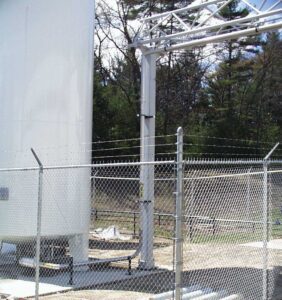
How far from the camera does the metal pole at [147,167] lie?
39.1 ft

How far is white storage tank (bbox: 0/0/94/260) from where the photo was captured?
445 inches

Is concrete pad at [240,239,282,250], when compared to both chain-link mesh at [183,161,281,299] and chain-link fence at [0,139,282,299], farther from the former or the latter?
chain-link fence at [0,139,282,299]

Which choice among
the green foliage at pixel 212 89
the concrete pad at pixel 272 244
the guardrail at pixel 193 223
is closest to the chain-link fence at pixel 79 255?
the guardrail at pixel 193 223

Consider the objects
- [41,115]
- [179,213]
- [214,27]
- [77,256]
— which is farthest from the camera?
[77,256]

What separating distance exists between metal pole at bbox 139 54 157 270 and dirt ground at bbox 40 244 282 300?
2.09 feet

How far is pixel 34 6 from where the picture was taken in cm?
1141

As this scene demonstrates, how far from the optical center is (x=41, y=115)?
11.3 m

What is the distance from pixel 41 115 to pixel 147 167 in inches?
96.8

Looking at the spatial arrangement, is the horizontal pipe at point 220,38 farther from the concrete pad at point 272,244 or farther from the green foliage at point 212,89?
the green foliage at point 212,89

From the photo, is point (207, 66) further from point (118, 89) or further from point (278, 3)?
point (278, 3)

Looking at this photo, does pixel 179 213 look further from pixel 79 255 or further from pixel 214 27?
pixel 214 27

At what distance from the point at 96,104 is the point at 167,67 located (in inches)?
396

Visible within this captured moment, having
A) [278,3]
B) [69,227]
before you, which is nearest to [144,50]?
[278,3]

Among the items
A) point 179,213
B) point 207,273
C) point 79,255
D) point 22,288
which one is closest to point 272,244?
point 207,273
